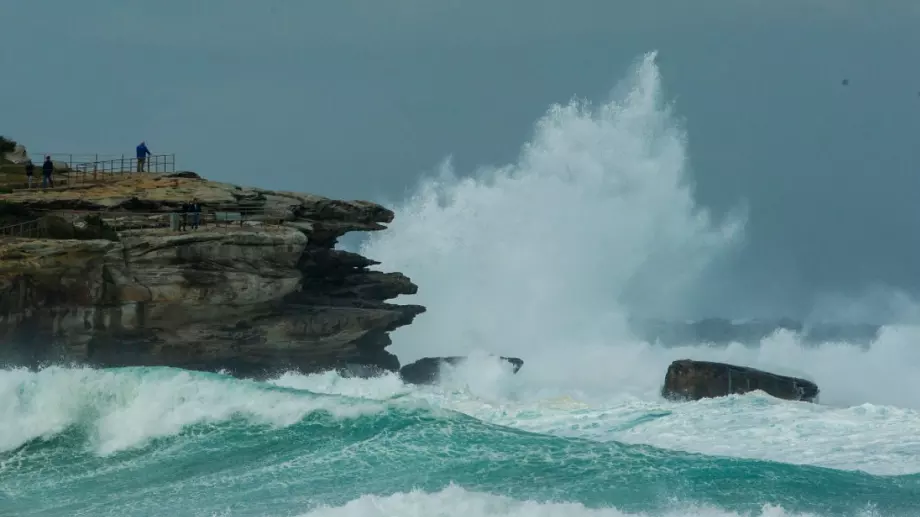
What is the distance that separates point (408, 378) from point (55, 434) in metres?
14.9

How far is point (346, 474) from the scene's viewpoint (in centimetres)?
2066

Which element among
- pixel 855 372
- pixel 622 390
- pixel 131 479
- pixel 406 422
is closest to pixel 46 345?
pixel 131 479

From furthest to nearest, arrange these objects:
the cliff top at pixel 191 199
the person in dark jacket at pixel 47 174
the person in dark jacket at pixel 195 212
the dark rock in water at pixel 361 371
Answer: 1. the person in dark jacket at pixel 47 174
2. the dark rock in water at pixel 361 371
3. the cliff top at pixel 191 199
4. the person in dark jacket at pixel 195 212

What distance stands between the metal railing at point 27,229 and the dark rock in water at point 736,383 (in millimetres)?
17311

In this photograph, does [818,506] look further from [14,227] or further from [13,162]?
[13,162]

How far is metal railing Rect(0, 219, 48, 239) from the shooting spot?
32.0m

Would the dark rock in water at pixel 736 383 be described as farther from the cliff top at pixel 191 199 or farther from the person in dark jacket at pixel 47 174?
the person in dark jacket at pixel 47 174

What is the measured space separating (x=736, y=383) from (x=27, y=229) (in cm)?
1891

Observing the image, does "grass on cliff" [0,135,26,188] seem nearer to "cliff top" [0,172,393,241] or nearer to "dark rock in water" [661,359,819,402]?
"cliff top" [0,172,393,241]

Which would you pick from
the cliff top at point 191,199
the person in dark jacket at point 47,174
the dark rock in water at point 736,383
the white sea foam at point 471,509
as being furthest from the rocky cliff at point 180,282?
the white sea foam at point 471,509

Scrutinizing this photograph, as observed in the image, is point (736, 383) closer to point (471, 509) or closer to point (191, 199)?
point (471, 509)

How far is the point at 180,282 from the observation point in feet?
103

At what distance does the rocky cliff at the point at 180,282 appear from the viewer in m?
30.5

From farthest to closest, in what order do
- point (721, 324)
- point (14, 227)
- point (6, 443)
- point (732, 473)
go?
point (721, 324), point (14, 227), point (6, 443), point (732, 473)
